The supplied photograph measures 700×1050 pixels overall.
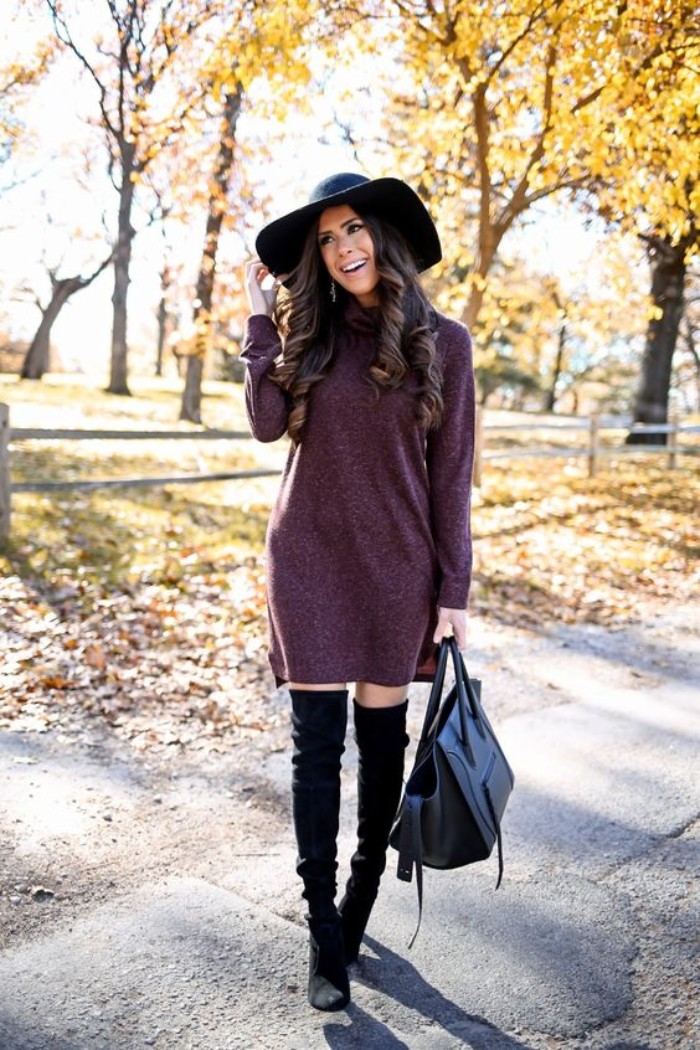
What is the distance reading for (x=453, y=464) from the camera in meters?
2.71

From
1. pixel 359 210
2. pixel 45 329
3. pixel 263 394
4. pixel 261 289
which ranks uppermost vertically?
pixel 45 329

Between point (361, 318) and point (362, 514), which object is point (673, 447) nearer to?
point (361, 318)

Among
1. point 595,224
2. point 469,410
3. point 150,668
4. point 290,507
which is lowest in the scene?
point 150,668

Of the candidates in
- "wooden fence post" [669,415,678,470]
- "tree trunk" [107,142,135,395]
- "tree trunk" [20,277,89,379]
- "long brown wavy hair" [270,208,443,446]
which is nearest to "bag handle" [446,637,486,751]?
"long brown wavy hair" [270,208,443,446]

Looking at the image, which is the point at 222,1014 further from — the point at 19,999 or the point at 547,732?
the point at 547,732

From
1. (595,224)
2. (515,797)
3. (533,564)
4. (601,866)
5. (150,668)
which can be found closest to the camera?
(601,866)

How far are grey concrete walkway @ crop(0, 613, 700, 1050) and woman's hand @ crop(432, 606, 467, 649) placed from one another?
35.9 inches

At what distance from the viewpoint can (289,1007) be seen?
8.46ft

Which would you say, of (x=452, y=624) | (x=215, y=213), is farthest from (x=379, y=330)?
(x=215, y=213)

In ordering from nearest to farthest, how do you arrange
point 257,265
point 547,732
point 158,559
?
point 257,265 → point 547,732 → point 158,559

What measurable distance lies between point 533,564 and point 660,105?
403 centimetres

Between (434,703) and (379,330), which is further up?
(379,330)

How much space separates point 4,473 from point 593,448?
1012 cm

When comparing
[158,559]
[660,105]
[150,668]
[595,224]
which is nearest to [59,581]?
[158,559]
